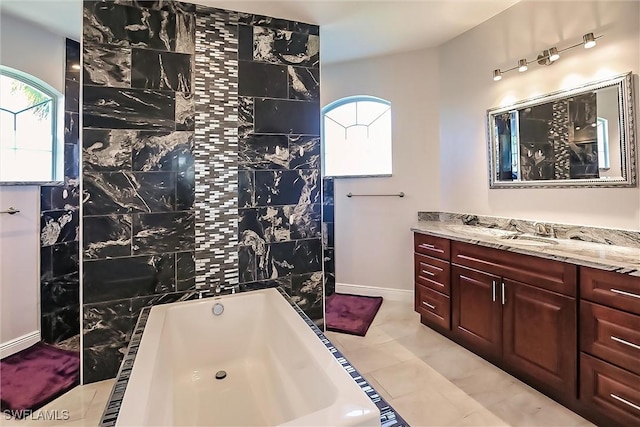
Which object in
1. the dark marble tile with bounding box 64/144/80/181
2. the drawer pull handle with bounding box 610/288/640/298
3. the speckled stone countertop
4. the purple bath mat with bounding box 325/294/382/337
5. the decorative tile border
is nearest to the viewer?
the decorative tile border

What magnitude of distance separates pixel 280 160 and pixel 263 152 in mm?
150

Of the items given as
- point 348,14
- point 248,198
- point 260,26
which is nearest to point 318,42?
point 348,14

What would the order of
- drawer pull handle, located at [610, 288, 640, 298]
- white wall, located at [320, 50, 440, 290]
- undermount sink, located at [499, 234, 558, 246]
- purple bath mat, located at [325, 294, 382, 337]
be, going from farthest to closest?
white wall, located at [320, 50, 440, 290] < purple bath mat, located at [325, 294, 382, 337] < undermount sink, located at [499, 234, 558, 246] < drawer pull handle, located at [610, 288, 640, 298]

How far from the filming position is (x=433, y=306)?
275cm

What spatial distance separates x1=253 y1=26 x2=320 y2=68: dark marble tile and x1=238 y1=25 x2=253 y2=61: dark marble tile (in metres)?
0.03

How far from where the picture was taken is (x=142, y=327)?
1884mm

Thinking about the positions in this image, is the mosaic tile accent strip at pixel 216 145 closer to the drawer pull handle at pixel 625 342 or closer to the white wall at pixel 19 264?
the white wall at pixel 19 264

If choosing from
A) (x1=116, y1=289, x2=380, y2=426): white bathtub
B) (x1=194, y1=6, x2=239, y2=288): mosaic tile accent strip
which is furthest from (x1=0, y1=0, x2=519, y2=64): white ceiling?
(x1=116, y1=289, x2=380, y2=426): white bathtub

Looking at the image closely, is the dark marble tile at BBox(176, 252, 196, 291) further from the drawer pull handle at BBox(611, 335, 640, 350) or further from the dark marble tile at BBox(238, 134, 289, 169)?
the drawer pull handle at BBox(611, 335, 640, 350)

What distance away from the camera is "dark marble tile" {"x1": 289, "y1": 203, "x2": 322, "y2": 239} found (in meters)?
2.71

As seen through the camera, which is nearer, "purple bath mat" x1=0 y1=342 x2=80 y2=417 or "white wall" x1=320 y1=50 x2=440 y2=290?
"purple bath mat" x1=0 y1=342 x2=80 y2=417

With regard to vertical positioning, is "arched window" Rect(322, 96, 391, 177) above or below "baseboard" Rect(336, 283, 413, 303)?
above

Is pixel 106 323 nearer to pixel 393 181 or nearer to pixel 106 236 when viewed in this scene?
pixel 106 236

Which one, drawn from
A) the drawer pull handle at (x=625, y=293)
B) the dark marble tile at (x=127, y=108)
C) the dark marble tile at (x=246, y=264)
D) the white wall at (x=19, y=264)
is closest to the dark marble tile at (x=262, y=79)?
the dark marble tile at (x=127, y=108)
